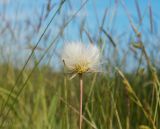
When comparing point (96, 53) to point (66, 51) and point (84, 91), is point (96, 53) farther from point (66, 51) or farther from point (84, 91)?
point (84, 91)

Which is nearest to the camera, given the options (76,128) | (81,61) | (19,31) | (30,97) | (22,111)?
(81,61)

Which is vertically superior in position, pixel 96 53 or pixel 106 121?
pixel 96 53

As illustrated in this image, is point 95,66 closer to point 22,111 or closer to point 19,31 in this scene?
point 22,111

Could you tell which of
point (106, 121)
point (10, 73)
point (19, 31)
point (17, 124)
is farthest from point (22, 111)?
point (19, 31)

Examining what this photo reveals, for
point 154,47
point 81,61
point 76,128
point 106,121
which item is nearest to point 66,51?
point 81,61

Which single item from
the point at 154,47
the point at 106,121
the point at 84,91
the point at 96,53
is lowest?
the point at 106,121

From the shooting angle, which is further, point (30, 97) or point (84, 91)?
point (30, 97)

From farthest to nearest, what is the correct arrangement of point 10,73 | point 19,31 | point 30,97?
1. point 19,31
2. point 30,97
3. point 10,73
